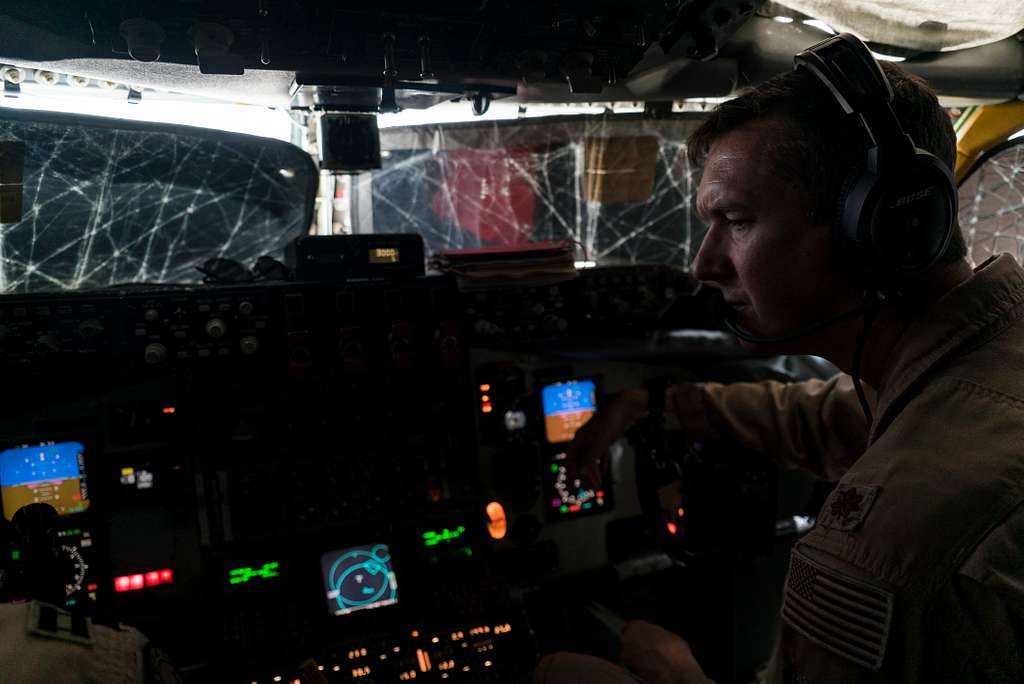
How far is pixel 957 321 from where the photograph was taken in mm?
869

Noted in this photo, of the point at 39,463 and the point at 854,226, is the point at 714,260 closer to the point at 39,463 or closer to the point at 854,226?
the point at 854,226

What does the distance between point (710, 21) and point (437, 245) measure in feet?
3.42

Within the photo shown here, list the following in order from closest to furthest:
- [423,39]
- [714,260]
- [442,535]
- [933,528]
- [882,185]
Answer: [933,528]
[882,185]
[714,260]
[423,39]
[442,535]

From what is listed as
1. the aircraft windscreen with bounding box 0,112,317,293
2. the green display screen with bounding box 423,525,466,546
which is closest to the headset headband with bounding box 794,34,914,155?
the green display screen with bounding box 423,525,466,546

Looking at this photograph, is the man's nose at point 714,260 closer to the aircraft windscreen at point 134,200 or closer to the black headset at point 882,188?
the black headset at point 882,188

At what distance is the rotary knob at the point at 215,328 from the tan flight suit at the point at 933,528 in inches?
44.3

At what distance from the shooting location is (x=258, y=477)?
1.51 m

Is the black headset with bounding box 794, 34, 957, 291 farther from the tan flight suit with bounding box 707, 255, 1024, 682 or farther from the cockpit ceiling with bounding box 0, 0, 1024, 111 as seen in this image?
the cockpit ceiling with bounding box 0, 0, 1024, 111

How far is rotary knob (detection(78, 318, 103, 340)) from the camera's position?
1.28m

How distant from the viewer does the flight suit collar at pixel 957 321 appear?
864 millimetres

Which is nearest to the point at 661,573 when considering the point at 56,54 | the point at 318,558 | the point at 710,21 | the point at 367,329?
the point at 318,558

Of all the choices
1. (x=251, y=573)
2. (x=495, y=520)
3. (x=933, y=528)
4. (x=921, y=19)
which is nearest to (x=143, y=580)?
(x=251, y=573)

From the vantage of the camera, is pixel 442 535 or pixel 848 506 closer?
pixel 848 506

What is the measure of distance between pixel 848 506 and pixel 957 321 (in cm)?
29
